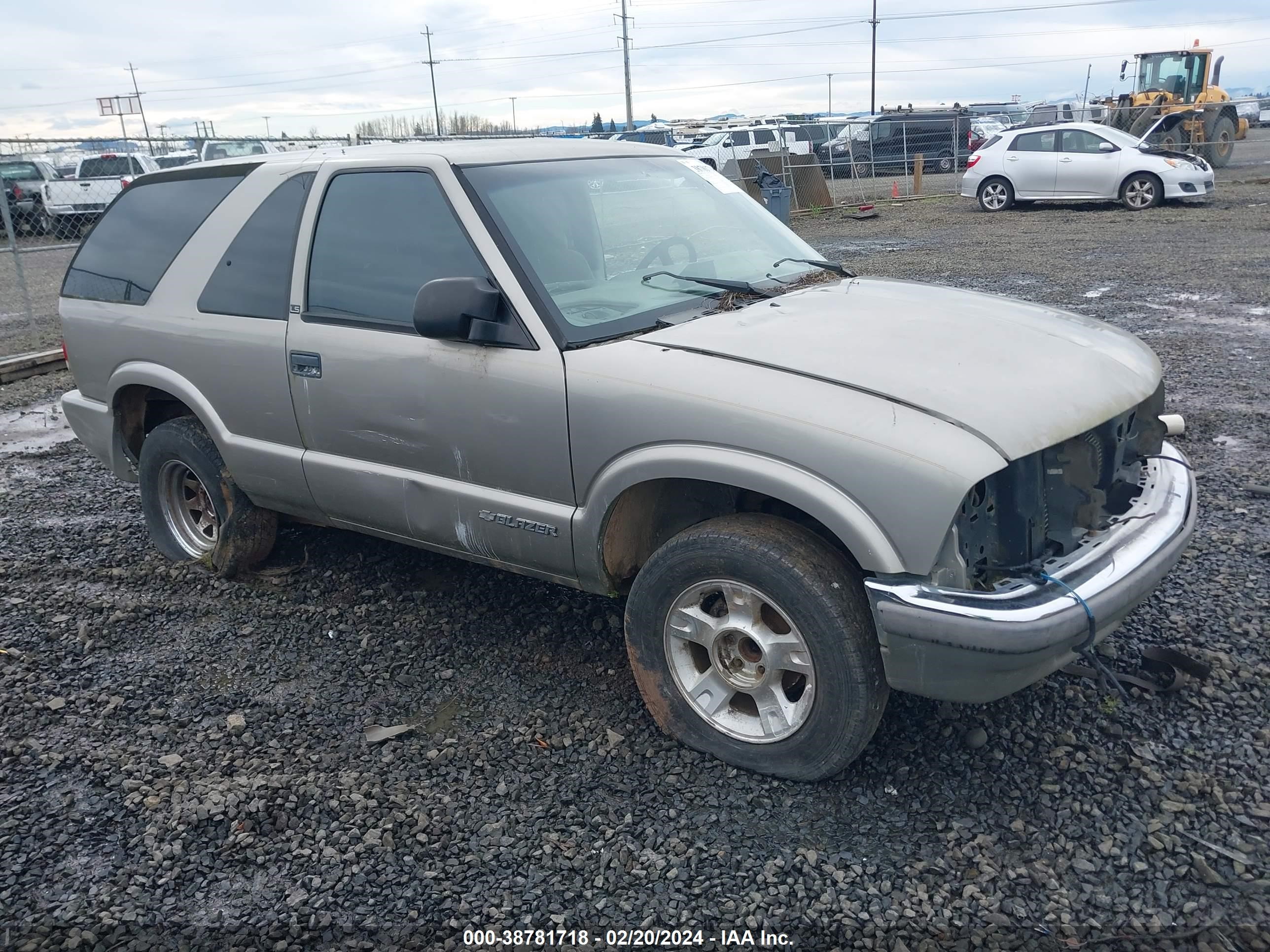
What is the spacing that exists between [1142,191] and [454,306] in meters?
17.9

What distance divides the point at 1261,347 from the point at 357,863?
8.07 m

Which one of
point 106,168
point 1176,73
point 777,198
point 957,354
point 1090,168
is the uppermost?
point 1176,73

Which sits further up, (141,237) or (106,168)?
(106,168)

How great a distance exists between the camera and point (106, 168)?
23547 mm

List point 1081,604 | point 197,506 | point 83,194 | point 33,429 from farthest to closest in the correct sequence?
1. point 83,194
2. point 33,429
3. point 197,506
4. point 1081,604

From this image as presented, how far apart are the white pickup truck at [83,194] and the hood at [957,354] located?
18.7 m

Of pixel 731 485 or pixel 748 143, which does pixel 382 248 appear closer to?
pixel 731 485

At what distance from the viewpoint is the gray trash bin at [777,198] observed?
1688 cm

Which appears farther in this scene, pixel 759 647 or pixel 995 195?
pixel 995 195

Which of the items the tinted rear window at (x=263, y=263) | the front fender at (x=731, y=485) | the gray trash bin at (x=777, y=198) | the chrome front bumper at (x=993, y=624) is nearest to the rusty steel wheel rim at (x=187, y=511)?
the tinted rear window at (x=263, y=263)

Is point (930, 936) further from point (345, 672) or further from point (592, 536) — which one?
point (345, 672)

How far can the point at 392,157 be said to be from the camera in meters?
3.85

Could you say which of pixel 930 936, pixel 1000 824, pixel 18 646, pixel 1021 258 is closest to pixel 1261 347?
pixel 1021 258

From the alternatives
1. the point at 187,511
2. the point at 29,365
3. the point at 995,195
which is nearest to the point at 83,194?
the point at 29,365
